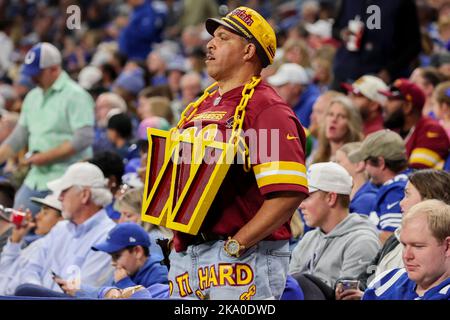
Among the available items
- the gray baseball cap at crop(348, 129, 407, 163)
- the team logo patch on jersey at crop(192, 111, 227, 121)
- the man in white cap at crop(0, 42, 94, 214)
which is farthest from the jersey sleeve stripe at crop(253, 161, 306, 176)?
the man in white cap at crop(0, 42, 94, 214)

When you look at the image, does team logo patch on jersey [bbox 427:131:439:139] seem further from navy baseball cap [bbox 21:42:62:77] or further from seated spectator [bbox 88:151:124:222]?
navy baseball cap [bbox 21:42:62:77]

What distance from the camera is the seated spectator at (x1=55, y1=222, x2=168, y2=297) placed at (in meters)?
6.34

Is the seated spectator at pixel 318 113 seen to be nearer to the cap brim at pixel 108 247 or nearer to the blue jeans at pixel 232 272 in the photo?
the cap brim at pixel 108 247

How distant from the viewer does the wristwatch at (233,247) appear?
178 inches

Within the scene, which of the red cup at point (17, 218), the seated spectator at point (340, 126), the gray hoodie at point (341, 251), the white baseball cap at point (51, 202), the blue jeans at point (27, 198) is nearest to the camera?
the gray hoodie at point (341, 251)

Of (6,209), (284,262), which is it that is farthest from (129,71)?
(284,262)

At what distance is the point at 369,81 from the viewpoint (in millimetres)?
9055

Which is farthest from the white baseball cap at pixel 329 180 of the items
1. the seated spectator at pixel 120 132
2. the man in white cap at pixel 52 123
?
the seated spectator at pixel 120 132

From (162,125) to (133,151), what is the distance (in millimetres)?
468

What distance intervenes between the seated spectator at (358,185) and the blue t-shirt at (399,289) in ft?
6.45

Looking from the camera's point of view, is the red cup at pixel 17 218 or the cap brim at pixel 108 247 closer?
the cap brim at pixel 108 247

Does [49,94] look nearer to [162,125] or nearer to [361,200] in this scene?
[162,125]

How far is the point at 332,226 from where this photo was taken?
650 centimetres

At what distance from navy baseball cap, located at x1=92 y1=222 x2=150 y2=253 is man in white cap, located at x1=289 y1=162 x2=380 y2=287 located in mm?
975
